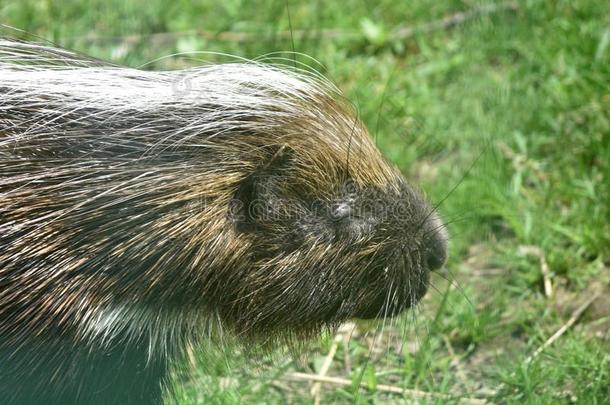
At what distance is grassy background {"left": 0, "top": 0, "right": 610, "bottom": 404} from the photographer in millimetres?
3100

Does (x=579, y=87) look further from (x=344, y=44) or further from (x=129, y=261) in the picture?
(x=129, y=261)

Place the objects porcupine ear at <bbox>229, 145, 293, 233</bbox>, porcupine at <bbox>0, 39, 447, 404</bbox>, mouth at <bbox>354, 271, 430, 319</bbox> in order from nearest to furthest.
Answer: porcupine at <bbox>0, 39, 447, 404</bbox> → porcupine ear at <bbox>229, 145, 293, 233</bbox> → mouth at <bbox>354, 271, 430, 319</bbox>

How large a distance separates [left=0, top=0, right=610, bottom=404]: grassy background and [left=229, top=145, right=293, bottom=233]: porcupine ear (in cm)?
37

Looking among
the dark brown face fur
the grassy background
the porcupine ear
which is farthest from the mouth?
the porcupine ear

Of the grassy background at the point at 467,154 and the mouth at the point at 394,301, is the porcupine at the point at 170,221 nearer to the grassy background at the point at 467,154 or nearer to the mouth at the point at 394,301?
the mouth at the point at 394,301

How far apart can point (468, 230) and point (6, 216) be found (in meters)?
2.09

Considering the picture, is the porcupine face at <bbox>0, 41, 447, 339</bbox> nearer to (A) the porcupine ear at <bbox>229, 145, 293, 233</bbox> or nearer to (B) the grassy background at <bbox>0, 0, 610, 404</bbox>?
(A) the porcupine ear at <bbox>229, 145, 293, 233</bbox>

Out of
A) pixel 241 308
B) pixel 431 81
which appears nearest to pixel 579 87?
pixel 431 81

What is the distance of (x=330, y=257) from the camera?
7.84 ft

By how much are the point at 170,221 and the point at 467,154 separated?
219cm

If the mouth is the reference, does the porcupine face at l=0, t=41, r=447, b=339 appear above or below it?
above

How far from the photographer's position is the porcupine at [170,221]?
2131 mm

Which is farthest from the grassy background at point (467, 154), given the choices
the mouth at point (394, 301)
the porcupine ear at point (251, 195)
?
the porcupine ear at point (251, 195)

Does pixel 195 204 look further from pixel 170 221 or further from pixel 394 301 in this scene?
pixel 394 301
